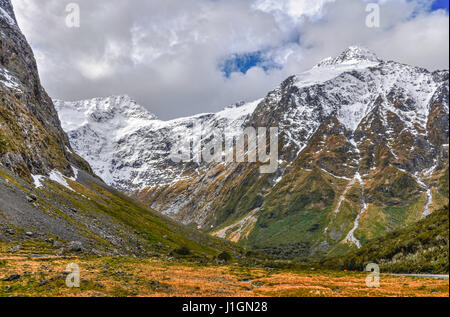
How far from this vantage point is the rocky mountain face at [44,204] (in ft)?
226

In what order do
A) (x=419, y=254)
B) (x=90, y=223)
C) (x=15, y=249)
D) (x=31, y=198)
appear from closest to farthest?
(x=15, y=249) < (x=419, y=254) < (x=31, y=198) < (x=90, y=223)

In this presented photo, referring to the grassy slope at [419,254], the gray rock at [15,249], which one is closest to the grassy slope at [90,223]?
the gray rock at [15,249]

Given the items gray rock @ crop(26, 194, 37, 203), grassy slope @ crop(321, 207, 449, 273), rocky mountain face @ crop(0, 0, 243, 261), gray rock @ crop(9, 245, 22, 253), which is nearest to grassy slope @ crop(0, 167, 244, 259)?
rocky mountain face @ crop(0, 0, 243, 261)

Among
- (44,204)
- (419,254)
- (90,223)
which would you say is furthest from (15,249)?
(419,254)

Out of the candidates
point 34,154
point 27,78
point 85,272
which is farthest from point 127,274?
point 27,78

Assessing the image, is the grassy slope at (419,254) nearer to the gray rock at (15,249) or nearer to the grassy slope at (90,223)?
the grassy slope at (90,223)

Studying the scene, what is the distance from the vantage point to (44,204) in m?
89.6

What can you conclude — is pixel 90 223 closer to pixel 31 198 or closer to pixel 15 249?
pixel 31 198

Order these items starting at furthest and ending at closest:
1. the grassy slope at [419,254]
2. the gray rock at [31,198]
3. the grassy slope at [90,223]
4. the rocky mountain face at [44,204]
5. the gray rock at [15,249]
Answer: the gray rock at [31,198] < the grassy slope at [90,223] < the rocky mountain face at [44,204] < the grassy slope at [419,254] < the gray rock at [15,249]

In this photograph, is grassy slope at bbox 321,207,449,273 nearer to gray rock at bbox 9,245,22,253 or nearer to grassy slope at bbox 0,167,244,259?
grassy slope at bbox 0,167,244,259

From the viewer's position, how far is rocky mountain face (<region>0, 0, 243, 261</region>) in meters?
68.8
